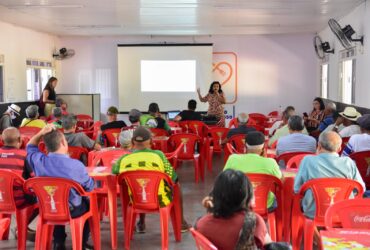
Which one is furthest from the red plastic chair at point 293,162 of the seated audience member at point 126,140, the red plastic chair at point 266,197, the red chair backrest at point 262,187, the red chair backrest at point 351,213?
the red chair backrest at point 351,213

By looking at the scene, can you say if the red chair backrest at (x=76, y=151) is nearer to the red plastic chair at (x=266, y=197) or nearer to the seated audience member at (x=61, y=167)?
the seated audience member at (x=61, y=167)

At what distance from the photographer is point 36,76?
13.1 meters

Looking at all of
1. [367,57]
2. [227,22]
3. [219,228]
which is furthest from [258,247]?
[227,22]

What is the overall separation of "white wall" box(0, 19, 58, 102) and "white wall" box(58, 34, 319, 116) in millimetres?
1681

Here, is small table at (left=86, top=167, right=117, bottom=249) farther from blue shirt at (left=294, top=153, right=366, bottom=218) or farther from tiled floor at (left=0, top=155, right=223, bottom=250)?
blue shirt at (left=294, top=153, right=366, bottom=218)

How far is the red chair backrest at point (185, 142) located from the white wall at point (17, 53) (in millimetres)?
5165

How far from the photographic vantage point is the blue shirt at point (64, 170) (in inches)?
155

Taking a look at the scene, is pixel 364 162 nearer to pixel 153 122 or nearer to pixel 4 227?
pixel 4 227

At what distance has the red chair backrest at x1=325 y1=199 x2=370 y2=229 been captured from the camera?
9.78 ft

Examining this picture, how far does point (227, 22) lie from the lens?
11.1 meters

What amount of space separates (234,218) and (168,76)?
11.9m

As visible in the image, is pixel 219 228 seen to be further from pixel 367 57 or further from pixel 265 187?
pixel 367 57

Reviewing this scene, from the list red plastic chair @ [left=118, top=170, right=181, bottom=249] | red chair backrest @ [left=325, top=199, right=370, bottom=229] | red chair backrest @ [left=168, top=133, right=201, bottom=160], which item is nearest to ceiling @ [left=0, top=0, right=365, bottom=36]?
Result: red chair backrest @ [left=168, top=133, right=201, bottom=160]

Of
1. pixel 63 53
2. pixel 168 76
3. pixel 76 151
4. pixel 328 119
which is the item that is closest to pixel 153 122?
pixel 76 151
